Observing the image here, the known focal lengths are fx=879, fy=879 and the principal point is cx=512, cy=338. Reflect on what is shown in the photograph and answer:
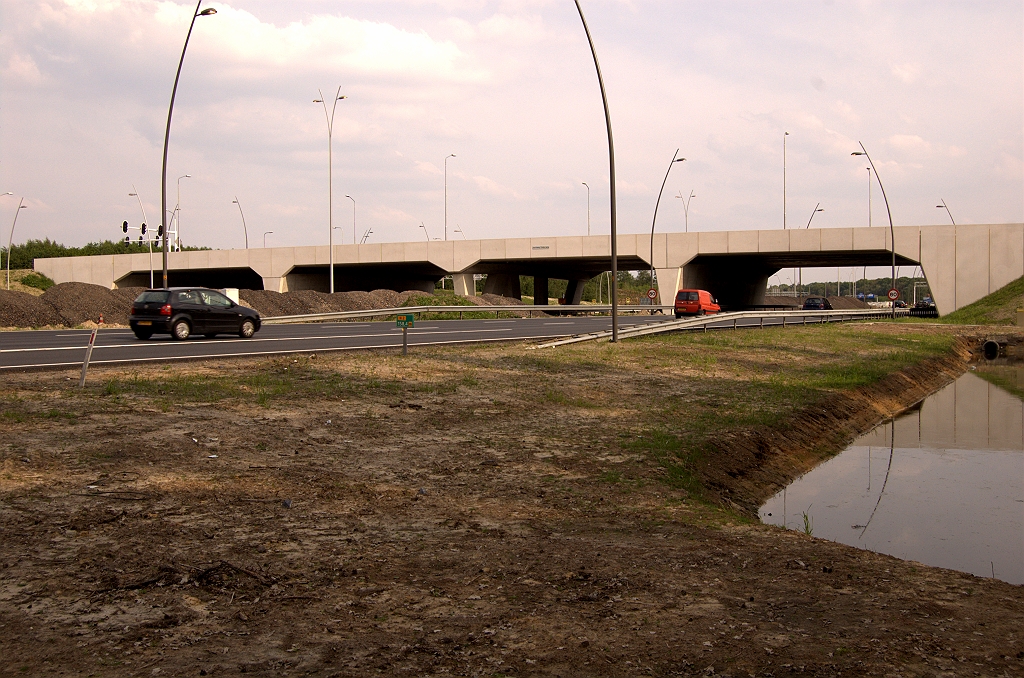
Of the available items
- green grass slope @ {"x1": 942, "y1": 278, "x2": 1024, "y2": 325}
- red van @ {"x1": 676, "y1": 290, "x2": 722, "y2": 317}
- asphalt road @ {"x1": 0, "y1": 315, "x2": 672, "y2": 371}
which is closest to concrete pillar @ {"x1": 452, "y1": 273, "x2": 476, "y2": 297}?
red van @ {"x1": 676, "y1": 290, "x2": 722, "y2": 317}

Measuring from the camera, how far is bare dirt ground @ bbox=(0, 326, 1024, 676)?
439cm

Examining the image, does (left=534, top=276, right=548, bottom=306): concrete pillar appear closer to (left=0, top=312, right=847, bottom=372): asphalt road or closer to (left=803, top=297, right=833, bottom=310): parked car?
(left=803, top=297, right=833, bottom=310): parked car

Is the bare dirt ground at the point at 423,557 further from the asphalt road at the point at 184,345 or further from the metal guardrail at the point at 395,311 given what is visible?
the metal guardrail at the point at 395,311

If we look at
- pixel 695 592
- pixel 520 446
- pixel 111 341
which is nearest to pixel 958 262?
pixel 111 341

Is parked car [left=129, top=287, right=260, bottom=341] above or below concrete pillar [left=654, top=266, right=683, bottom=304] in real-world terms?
below

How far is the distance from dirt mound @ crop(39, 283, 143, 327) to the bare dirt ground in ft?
102

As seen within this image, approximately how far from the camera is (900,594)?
5445 millimetres

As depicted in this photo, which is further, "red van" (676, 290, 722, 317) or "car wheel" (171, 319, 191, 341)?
"red van" (676, 290, 722, 317)

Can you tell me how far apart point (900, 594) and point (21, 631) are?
5.01 metres

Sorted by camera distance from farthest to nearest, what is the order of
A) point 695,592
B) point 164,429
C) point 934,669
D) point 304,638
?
point 164,429
point 695,592
point 304,638
point 934,669

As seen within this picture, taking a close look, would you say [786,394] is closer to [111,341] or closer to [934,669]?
[934,669]

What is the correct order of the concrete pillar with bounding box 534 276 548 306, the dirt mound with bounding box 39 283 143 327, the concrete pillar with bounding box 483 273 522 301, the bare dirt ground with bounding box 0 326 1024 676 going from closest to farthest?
the bare dirt ground with bounding box 0 326 1024 676 < the dirt mound with bounding box 39 283 143 327 < the concrete pillar with bounding box 483 273 522 301 < the concrete pillar with bounding box 534 276 548 306

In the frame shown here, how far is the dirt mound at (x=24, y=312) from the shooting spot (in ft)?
126

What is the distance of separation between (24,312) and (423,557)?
39364mm
